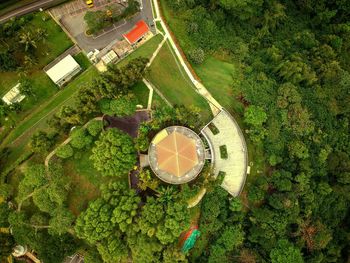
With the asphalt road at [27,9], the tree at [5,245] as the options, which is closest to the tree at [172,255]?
the tree at [5,245]

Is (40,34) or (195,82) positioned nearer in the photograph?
(40,34)

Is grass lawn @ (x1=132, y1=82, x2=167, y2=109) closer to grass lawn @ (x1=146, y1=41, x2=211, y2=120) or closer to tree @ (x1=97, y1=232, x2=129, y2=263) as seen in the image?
grass lawn @ (x1=146, y1=41, x2=211, y2=120)

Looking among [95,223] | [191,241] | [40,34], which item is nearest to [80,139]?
[95,223]

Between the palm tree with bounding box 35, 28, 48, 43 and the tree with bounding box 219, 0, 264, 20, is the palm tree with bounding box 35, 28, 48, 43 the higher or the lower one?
the higher one

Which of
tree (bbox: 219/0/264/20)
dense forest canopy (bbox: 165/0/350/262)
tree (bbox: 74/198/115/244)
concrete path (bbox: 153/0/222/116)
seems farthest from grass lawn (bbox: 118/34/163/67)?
tree (bbox: 74/198/115/244)

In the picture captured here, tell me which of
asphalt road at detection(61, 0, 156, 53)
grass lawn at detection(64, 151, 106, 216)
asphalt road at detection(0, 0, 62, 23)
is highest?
asphalt road at detection(0, 0, 62, 23)

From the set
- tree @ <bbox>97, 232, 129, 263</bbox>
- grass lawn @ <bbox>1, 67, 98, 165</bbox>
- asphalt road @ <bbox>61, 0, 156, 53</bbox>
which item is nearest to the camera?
tree @ <bbox>97, 232, 129, 263</bbox>

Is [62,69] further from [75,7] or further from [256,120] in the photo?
[256,120]
